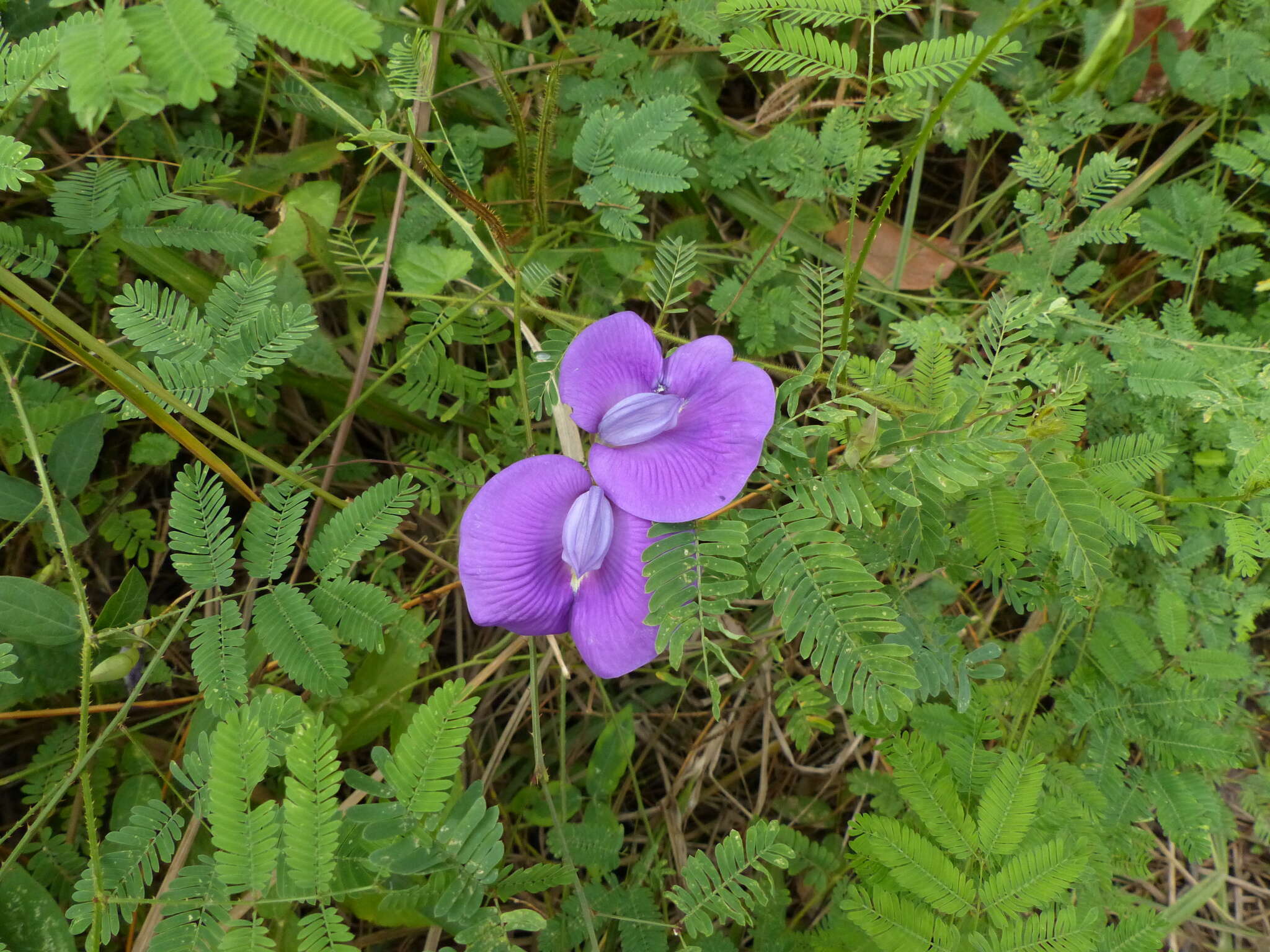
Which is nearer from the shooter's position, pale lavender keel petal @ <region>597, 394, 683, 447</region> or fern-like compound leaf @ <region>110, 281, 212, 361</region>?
pale lavender keel petal @ <region>597, 394, 683, 447</region>

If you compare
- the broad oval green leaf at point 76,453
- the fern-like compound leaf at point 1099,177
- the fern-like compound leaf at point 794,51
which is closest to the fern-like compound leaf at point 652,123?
the fern-like compound leaf at point 794,51

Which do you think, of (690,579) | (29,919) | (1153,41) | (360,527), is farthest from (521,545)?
(1153,41)

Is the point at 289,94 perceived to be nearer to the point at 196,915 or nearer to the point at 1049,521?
the point at 196,915

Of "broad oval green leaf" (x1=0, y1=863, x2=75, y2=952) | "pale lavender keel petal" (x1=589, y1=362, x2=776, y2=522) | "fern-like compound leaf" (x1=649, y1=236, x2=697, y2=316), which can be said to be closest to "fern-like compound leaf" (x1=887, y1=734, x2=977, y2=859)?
"pale lavender keel petal" (x1=589, y1=362, x2=776, y2=522)

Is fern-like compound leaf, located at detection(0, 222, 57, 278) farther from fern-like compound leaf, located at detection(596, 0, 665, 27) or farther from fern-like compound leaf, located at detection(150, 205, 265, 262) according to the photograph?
fern-like compound leaf, located at detection(596, 0, 665, 27)

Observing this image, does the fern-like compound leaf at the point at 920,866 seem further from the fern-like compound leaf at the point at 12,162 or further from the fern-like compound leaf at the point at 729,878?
the fern-like compound leaf at the point at 12,162
